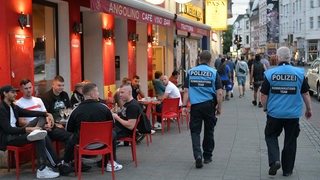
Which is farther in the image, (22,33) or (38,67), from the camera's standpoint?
(38,67)

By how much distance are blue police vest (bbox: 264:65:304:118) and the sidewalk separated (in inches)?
36.3

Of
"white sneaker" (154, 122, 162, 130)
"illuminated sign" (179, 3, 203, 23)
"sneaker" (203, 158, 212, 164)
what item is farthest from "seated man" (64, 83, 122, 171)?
"illuminated sign" (179, 3, 203, 23)

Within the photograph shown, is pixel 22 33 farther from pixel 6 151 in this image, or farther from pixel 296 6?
pixel 296 6

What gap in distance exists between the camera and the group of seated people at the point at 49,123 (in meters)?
6.27

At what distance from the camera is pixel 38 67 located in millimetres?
8977

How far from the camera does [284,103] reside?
6.18 meters

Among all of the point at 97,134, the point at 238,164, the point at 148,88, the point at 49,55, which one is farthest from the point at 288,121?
the point at 148,88

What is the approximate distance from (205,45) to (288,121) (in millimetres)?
23355

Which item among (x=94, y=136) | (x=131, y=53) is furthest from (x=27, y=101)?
(x=131, y=53)

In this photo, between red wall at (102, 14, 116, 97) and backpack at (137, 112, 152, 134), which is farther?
red wall at (102, 14, 116, 97)

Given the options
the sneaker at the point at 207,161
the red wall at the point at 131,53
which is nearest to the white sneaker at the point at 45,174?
the sneaker at the point at 207,161

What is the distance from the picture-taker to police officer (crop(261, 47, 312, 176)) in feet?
20.2

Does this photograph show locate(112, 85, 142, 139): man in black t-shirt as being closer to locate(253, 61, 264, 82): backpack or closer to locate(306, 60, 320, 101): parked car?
locate(253, 61, 264, 82): backpack

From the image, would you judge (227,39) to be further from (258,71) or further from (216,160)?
(216,160)
